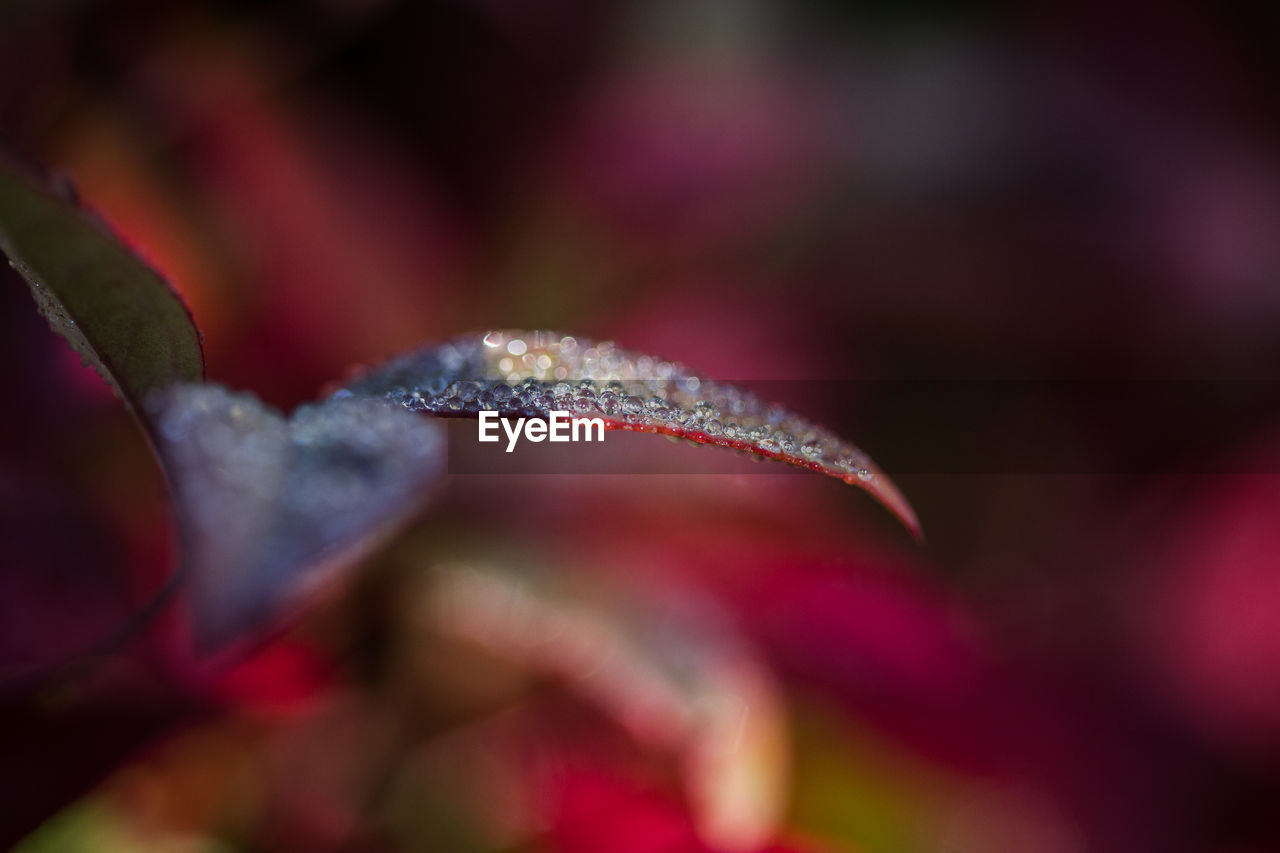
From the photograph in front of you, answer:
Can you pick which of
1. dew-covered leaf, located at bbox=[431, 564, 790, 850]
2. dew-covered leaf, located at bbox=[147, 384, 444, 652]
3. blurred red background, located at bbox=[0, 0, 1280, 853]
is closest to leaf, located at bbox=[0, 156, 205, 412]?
dew-covered leaf, located at bbox=[147, 384, 444, 652]

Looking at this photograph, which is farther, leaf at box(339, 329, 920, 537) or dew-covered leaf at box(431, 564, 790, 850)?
dew-covered leaf at box(431, 564, 790, 850)

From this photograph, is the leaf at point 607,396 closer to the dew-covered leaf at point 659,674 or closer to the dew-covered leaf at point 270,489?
the dew-covered leaf at point 270,489

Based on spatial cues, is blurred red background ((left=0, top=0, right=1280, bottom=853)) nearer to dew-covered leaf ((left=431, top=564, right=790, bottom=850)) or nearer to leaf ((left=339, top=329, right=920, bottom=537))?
dew-covered leaf ((left=431, top=564, right=790, bottom=850))

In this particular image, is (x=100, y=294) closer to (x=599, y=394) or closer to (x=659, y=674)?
(x=599, y=394)

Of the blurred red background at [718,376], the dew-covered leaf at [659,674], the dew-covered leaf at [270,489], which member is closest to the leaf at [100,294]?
the dew-covered leaf at [270,489]

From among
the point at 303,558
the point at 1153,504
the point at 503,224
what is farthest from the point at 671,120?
the point at 303,558

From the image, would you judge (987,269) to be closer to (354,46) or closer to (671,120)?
(671,120)
